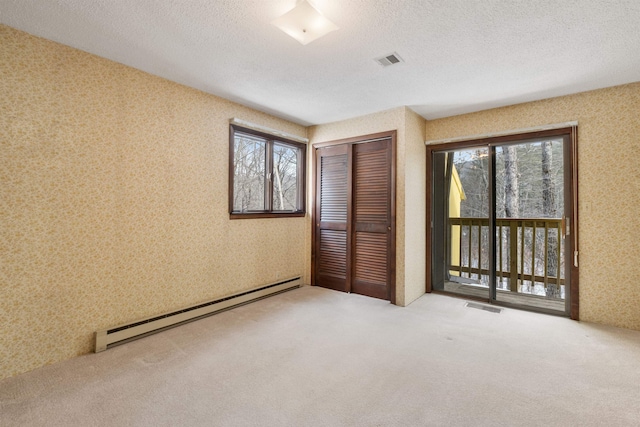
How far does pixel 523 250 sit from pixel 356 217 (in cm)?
235

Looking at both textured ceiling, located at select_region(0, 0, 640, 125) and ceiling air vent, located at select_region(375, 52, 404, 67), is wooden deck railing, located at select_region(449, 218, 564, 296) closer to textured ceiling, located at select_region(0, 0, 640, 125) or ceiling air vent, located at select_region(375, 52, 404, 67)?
textured ceiling, located at select_region(0, 0, 640, 125)

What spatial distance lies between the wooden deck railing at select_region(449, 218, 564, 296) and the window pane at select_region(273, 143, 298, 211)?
266 centimetres

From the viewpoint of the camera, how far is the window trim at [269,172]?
3.40m

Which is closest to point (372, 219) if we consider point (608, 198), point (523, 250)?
point (523, 250)

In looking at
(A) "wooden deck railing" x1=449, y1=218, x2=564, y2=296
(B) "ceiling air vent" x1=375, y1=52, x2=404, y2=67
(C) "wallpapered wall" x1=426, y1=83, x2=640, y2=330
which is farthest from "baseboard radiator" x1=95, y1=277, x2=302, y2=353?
(C) "wallpapered wall" x1=426, y1=83, x2=640, y2=330

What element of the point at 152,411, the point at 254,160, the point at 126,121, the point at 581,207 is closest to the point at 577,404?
the point at 581,207

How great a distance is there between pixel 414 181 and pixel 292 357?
2599mm

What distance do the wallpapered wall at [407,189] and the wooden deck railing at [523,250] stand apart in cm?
98

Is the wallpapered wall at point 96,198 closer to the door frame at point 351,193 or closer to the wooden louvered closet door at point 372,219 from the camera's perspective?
the door frame at point 351,193

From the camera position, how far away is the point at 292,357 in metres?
2.27

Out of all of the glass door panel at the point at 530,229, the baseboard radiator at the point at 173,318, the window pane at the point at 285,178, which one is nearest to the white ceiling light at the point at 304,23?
the window pane at the point at 285,178

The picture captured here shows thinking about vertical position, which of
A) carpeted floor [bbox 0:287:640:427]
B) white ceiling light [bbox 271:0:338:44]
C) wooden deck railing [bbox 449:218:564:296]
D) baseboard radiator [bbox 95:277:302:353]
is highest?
white ceiling light [bbox 271:0:338:44]

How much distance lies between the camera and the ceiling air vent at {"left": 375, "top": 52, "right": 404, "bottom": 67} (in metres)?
2.34

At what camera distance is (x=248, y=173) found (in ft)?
12.2
